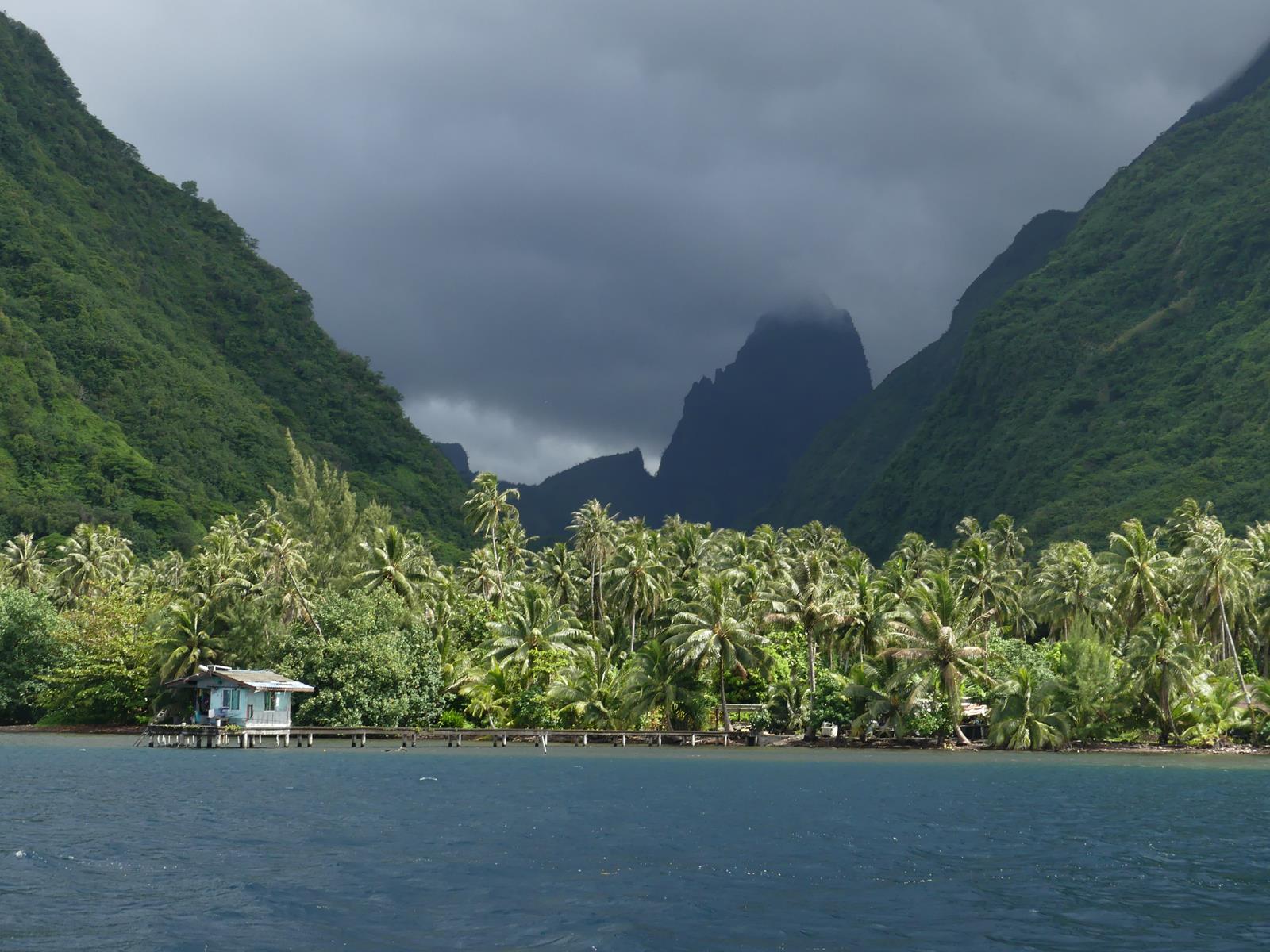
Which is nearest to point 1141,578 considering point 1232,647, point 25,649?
point 1232,647

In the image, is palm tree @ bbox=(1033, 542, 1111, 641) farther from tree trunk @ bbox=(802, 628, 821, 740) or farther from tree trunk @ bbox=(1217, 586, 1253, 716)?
tree trunk @ bbox=(802, 628, 821, 740)

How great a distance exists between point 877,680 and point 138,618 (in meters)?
60.5

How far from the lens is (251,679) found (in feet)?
272

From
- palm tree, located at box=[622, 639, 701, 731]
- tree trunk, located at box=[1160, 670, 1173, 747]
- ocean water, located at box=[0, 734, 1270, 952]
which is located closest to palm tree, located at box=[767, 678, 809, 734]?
palm tree, located at box=[622, 639, 701, 731]

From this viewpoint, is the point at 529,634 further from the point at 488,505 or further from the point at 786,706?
the point at 488,505

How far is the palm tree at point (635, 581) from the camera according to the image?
9362cm

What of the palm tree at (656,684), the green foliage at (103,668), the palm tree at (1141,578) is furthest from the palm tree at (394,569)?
the palm tree at (1141,578)

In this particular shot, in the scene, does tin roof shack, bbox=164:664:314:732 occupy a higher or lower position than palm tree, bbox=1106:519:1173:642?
lower

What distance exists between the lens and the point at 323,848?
31375 mm

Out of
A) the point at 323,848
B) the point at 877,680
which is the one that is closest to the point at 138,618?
the point at 877,680

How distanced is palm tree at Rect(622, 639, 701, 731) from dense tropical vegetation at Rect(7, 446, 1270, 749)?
0.64ft

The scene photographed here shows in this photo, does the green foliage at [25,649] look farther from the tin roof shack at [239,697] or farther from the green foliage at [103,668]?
the tin roof shack at [239,697]

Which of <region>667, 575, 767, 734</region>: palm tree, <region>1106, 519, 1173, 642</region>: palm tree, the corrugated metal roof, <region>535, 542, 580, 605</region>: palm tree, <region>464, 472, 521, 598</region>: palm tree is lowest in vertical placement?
the corrugated metal roof

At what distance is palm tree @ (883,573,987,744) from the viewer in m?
75.9
